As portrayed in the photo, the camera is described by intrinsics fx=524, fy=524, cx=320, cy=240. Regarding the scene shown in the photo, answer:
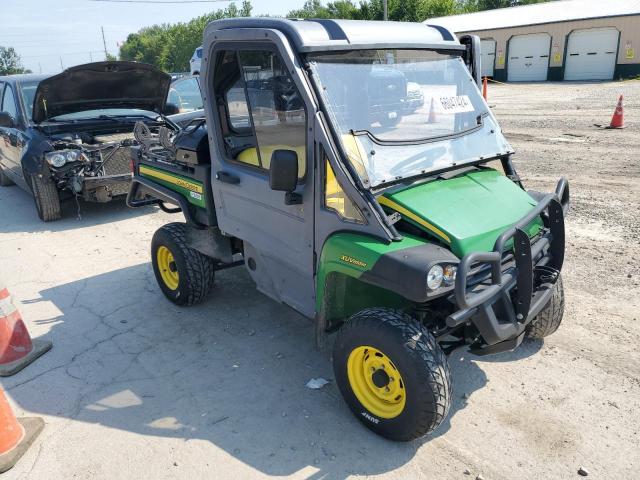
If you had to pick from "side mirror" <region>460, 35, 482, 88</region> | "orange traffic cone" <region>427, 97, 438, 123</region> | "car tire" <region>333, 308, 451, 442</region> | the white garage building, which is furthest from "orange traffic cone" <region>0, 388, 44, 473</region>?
the white garage building

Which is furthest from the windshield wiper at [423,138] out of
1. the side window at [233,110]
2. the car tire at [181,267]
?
the car tire at [181,267]

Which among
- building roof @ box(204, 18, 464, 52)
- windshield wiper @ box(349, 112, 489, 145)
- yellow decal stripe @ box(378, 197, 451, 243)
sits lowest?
yellow decal stripe @ box(378, 197, 451, 243)

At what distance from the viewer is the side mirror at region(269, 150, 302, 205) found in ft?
9.68

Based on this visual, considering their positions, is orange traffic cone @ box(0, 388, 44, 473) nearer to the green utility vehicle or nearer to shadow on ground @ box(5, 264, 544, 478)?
shadow on ground @ box(5, 264, 544, 478)

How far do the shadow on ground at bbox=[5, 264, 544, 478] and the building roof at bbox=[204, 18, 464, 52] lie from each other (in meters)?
2.20

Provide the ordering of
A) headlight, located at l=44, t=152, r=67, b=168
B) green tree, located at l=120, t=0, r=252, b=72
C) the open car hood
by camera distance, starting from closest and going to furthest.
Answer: the open car hood < headlight, located at l=44, t=152, r=67, b=168 < green tree, located at l=120, t=0, r=252, b=72

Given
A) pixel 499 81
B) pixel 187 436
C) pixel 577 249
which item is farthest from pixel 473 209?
pixel 499 81

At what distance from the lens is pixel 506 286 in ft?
9.48

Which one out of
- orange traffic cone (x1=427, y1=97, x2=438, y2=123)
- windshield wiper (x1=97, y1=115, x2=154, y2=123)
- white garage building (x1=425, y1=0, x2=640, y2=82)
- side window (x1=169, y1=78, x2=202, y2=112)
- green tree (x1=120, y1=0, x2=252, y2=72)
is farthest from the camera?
green tree (x1=120, y1=0, x2=252, y2=72)

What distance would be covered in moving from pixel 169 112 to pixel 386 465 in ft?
22.8

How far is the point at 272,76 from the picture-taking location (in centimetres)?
328

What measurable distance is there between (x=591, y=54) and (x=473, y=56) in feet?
101

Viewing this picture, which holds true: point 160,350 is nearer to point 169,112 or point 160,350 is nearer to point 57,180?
point 57,180

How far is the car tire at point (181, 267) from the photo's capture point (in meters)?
4.49
